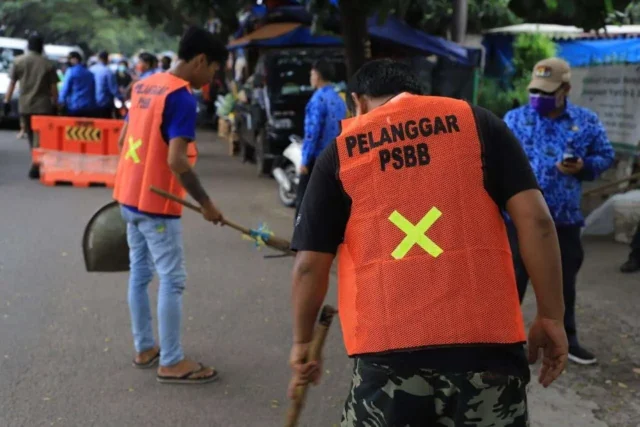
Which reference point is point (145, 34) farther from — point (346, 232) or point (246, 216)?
point (346, 232)

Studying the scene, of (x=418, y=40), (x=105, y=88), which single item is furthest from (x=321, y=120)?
(x=105, y=88)

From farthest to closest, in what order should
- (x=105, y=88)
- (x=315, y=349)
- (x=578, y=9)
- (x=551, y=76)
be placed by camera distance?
(x=105, y=88)
(x=578, y=9)
(x=551, y=76)
(x=315, y=349)

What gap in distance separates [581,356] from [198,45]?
2.88 metres

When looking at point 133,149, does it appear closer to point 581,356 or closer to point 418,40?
point 581,356

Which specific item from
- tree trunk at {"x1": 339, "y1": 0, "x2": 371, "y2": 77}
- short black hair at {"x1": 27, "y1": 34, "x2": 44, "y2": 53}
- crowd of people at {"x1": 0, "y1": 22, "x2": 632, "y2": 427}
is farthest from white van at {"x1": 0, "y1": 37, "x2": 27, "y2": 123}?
crowd of people at {"x1": 0, "y1": 22, "x2": 632, "y2": 427}

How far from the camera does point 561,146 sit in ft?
14.9

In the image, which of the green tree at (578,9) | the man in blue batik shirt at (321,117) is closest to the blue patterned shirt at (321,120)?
the man in blue batik shirt at (321,117)

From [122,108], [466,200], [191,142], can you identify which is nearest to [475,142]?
[466,200]

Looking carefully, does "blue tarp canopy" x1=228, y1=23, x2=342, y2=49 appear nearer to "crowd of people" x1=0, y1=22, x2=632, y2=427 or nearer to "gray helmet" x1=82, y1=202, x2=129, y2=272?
"gray helmet" x1=82, y1=202, x2=129, y2=272

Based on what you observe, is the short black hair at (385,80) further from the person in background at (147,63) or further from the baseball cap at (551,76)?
the person in background at (147,63)

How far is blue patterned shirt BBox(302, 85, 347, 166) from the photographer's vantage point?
745 centimetres

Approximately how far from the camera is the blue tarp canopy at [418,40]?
12320 millimetres

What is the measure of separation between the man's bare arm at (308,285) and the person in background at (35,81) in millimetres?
10176

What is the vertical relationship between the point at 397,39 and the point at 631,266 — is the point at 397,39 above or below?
above
